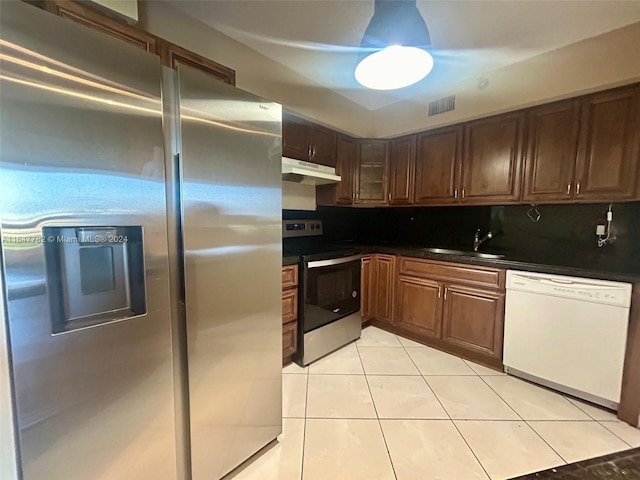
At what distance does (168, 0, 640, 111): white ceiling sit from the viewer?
1.67m

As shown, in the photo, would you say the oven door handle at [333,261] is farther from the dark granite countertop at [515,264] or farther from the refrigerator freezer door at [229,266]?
the refrigerator freezer door at [229,266]

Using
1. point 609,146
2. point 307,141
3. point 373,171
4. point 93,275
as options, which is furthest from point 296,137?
point 609,146

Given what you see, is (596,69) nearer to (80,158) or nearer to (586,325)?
(586,325)

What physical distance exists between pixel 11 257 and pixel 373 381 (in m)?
2.12

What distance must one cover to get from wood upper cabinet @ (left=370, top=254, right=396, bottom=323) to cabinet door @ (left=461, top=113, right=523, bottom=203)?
97 cm

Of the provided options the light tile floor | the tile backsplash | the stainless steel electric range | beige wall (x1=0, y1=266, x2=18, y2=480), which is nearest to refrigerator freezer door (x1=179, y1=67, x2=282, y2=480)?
the light tile floor

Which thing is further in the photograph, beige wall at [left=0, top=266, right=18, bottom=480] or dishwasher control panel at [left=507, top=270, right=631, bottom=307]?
dishwasher control panel at [left=507, top=270, right=631, bottom=307]

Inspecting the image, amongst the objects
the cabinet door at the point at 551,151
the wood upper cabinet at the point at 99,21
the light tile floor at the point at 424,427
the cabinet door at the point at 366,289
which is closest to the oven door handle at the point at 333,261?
the cabinet door at the point at 366,289

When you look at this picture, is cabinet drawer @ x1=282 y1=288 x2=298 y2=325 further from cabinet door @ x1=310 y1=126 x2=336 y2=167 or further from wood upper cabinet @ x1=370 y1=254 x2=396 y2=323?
cabinet door @ x1=310 y1=126 x2=336 y2=167

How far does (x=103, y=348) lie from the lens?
3.08 ft

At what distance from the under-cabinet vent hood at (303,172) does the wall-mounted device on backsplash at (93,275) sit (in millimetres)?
1409

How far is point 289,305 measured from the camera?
2191 mm

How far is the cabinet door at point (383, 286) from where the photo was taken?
2.90 meters

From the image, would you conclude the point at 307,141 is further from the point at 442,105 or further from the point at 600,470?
the point at 600,470
